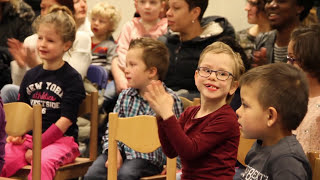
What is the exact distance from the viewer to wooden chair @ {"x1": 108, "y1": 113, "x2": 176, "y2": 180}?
2.86m

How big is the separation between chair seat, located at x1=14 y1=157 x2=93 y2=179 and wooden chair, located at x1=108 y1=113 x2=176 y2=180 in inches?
22.1

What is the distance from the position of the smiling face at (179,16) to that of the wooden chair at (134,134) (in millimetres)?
1294

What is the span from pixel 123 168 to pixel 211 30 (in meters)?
1.31

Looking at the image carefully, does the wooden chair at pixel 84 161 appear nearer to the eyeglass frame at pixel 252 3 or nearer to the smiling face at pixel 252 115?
the smiling face at pixel 252 115

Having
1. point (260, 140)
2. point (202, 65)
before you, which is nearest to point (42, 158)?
point (202, 65)

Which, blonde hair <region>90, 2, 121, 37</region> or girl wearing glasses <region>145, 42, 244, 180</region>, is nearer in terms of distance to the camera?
girl wearing glasses <region>145, 42, 244, 180</region>

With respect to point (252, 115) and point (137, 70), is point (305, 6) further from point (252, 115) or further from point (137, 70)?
point (252, 115)

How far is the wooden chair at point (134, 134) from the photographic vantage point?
9.37 ft

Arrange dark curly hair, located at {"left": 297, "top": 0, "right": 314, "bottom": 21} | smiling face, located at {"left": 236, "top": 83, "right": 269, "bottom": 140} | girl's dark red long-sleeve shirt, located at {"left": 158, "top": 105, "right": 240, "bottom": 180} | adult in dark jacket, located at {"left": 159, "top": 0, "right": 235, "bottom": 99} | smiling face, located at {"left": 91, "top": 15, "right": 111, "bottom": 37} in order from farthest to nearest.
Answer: smiling face, located at {"left": 91, "top": 15, "right": 111, "bottom": 37}, adult in dark jacket, located at {"left": 159, "top": 0, "right": 235, "bottom": 99}, dark curly hair, located at {"left": 297, "top": 0, "right": 314, "bottom": 21}, girl's dark red long-sleeve shirt, located at {"left": 158, "top": 105, "right": 240, "bottom": 180}, smiling face, located at {"left": 236, "top": 83, "right": 269, "bottom": 140}

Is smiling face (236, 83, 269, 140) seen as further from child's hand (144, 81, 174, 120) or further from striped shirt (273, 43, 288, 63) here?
striped shirt (273, 43, 288, 63)

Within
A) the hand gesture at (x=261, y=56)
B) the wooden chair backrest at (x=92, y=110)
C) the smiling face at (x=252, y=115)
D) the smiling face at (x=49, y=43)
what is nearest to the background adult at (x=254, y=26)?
the hand gesture at (x=261, y=56)

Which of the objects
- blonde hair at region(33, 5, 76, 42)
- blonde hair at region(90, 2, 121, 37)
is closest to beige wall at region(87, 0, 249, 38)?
blonde hair at region(90, 2, 121, 37)

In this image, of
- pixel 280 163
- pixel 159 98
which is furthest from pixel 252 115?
pixel 159 98

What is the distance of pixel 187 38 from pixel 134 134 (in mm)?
1360
